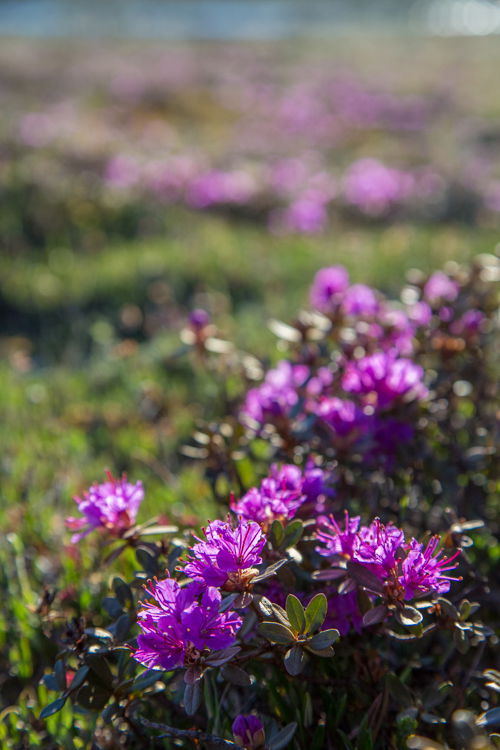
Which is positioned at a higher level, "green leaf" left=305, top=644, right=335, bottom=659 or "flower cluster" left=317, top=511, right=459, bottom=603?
"flower cluster" left=317, top=511, right=459, bottom=603

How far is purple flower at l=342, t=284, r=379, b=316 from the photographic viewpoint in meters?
2.47

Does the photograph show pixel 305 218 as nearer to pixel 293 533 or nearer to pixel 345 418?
pixel 345 418

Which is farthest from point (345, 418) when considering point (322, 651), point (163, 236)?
point (163, 236)

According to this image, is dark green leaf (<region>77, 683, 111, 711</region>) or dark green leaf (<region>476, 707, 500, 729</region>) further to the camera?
dark green leaf (<region>77, 683, 111, 711</region>)

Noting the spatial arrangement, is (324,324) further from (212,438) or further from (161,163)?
(161,163)

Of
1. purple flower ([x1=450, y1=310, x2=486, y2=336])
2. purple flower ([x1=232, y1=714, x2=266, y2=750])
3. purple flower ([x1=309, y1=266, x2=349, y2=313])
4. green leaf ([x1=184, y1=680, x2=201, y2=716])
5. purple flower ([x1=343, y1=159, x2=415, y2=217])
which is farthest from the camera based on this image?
purple flower ([x1=343, y1=159, x2=415, y2=217])

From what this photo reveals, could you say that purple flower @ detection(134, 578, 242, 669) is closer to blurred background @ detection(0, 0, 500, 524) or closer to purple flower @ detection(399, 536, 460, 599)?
purple flower @ detection(399, 536, 460, 599)

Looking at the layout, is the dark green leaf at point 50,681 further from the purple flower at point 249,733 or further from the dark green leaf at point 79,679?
the purple flower at point 249,733

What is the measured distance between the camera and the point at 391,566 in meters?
1.38

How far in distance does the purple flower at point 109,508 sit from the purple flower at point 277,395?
52cm

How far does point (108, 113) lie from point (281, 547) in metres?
15.1

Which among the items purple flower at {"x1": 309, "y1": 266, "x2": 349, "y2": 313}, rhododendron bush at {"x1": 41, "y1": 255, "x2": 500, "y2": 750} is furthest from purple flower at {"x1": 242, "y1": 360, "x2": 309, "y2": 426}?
purple flower at {"x1": 309, "y1": 266, "x2": 349, "y2": 313}

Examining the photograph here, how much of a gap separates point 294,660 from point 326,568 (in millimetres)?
405

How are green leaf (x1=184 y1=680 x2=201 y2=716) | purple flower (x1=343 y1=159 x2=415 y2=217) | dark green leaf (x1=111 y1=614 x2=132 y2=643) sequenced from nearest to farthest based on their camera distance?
green leaf (x1=184 y1=680 x2=201 y2=716) → dark green leaf (x1=111 y1=614 x2=132 y2=643) → purple flower (x1=343 y1=159 x2=415 y2=217)
